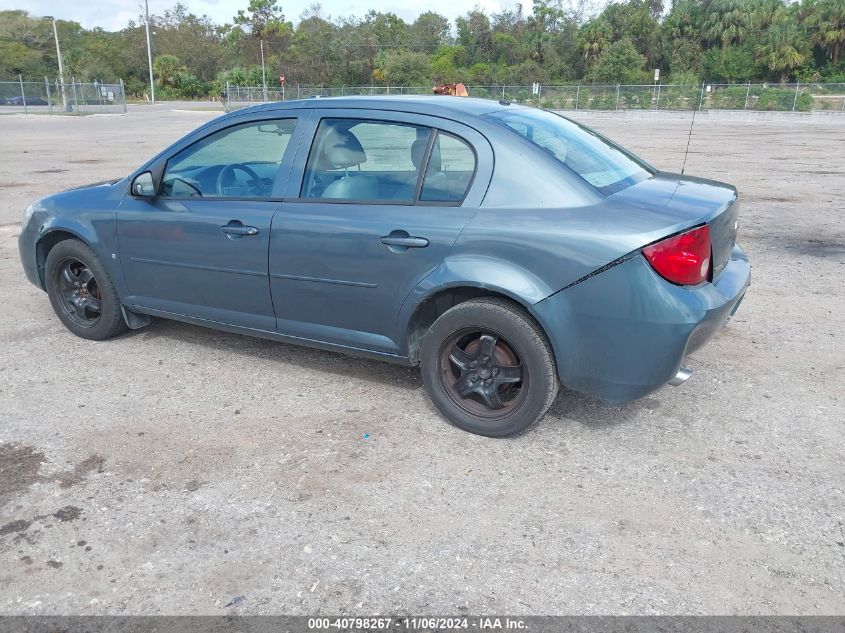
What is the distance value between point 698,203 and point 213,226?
2.70 m

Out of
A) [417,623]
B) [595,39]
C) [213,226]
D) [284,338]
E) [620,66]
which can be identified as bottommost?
[417,623]

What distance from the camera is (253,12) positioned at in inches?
3880

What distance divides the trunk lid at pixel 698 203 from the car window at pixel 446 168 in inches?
30.0

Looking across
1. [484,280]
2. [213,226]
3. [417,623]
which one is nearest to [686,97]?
[213,226]

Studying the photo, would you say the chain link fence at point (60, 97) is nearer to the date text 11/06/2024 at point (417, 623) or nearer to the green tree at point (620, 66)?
the green tree at point (620, 66)

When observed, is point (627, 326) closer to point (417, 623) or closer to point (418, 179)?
point (418, 179)

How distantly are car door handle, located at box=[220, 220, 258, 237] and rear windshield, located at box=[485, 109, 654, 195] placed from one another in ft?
4.84

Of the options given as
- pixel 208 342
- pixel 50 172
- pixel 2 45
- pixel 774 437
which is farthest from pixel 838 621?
→ pixel 2 45

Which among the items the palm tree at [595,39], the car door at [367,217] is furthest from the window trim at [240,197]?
the palm tree at [595,39]

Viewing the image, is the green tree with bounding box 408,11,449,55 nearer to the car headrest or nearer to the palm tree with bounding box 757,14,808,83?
the palm tree with bounding box 757,14,808,83

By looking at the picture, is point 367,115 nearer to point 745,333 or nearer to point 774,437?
point 774,437

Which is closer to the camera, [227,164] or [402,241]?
[402,241]

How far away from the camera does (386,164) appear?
409cm

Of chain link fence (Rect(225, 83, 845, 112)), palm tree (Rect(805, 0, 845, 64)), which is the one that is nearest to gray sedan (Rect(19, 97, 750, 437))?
chain link fence (Rect(225, 83, 845, 112))
